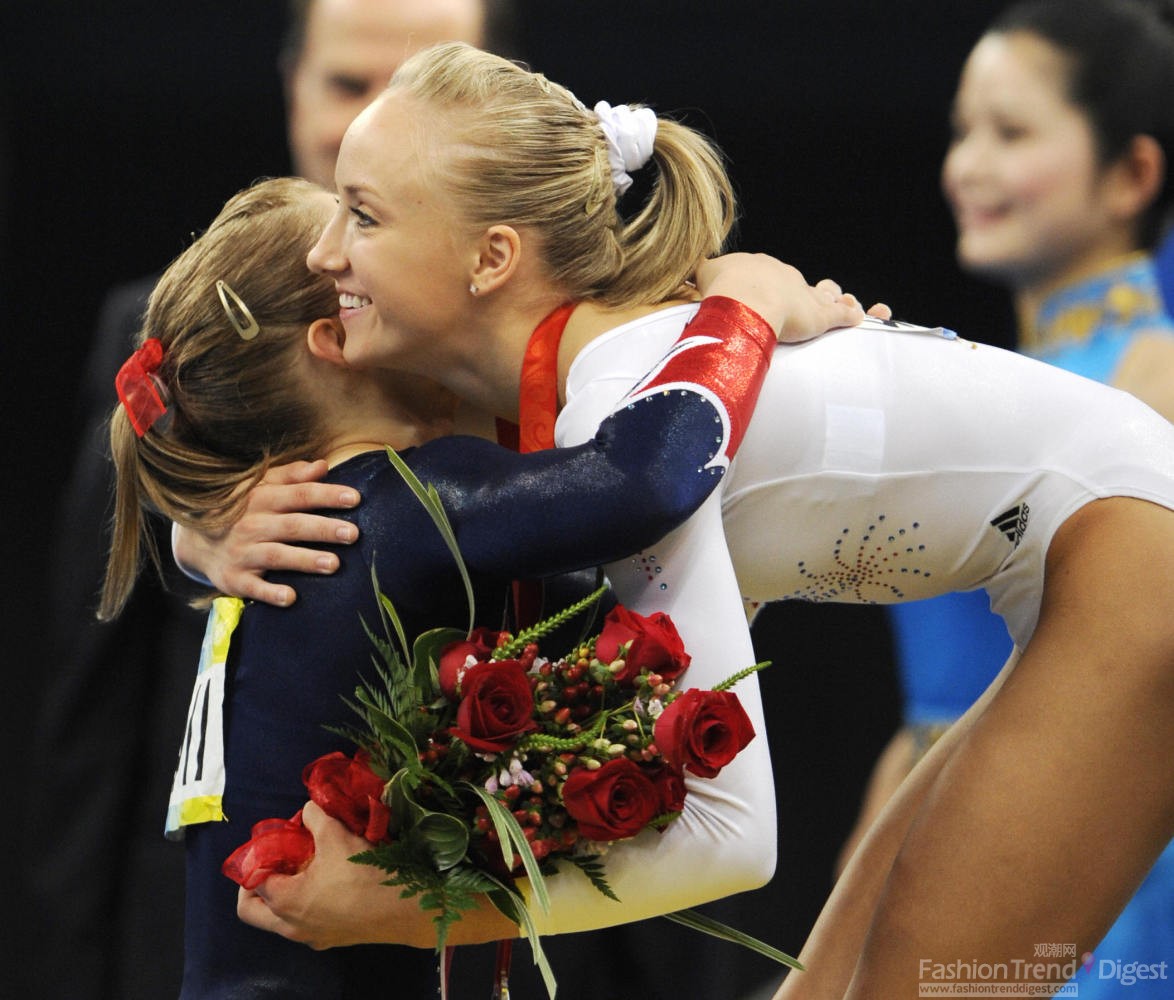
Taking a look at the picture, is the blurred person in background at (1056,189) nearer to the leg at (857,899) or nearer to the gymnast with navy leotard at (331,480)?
the leg at (857,899)

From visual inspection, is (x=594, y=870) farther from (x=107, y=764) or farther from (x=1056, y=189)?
(x=1056, y=189)

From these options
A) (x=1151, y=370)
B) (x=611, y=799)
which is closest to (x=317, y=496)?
(x=611, y=799)

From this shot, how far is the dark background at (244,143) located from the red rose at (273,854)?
9.26 ft

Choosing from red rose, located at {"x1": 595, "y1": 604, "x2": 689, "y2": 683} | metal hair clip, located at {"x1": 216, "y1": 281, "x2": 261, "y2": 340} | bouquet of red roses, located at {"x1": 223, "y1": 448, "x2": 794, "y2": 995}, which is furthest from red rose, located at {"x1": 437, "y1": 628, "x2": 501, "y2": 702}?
metal hair clip, located at {"x1": 216, "y1": 281, "x2": 261, "y2": 340}

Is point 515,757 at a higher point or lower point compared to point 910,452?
lower

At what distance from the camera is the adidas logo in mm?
1973

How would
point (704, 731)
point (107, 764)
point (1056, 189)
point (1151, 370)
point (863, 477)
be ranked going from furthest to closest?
1. point (1056, 189)
2. point (1151, 370)
3. point (107, 764)
4. point (863, 477)
5. point (704, 731)

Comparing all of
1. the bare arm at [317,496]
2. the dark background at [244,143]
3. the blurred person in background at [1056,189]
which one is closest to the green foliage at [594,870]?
the bare arm at [317,496]

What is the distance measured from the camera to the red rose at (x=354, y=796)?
71.1 inches

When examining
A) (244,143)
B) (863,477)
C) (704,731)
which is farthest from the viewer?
(244,143)

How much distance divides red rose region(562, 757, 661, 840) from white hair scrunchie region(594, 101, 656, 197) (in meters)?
0.72

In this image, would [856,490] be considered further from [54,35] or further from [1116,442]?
[54,35]

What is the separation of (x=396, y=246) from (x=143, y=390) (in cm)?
36

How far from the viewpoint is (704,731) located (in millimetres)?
1713
